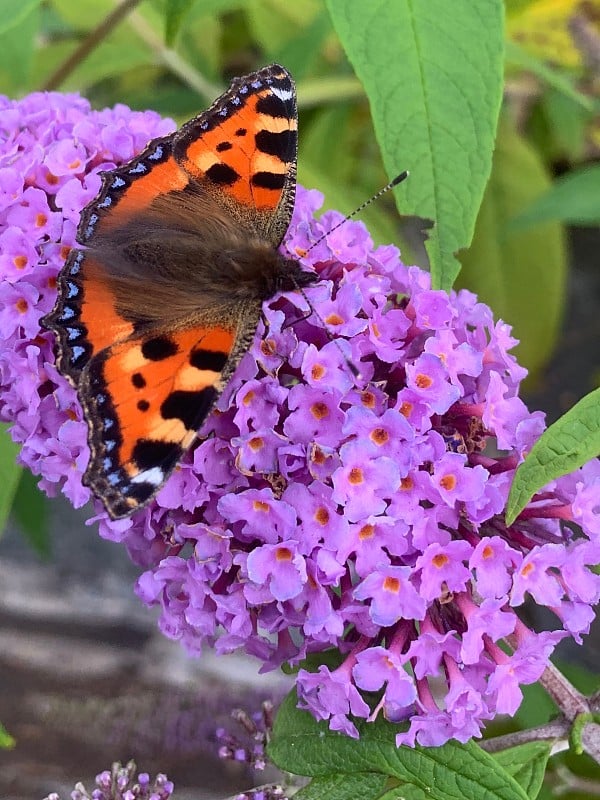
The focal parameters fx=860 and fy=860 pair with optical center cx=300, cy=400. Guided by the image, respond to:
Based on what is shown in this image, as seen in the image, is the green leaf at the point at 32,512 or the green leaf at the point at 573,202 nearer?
the green leaf at the point at 573,202

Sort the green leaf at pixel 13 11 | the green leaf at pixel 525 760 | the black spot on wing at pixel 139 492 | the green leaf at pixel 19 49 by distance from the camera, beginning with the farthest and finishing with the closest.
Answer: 1. the green leaf at pixel 19 49
2. the green leaf at pixel 13 11
3. the green leaf at pixel 525 760
4. the black spot on wing at pixel 139 492

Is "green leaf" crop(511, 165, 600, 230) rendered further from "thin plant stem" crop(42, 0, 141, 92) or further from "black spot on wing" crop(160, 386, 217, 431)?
"black spot on wing" crop(160, 386, 217, 431)

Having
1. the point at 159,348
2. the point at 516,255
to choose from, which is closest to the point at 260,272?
the point at 159,348

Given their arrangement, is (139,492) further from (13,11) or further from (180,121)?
(180,121)

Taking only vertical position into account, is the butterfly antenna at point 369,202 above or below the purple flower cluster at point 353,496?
above

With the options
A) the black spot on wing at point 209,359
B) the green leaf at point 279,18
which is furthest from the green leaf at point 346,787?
the green leaf at point 279,18

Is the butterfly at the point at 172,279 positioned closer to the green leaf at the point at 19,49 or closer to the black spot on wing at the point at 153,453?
the black spot on wing at the point at 153,453

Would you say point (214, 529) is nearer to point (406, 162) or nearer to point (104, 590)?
point (406, 162)
